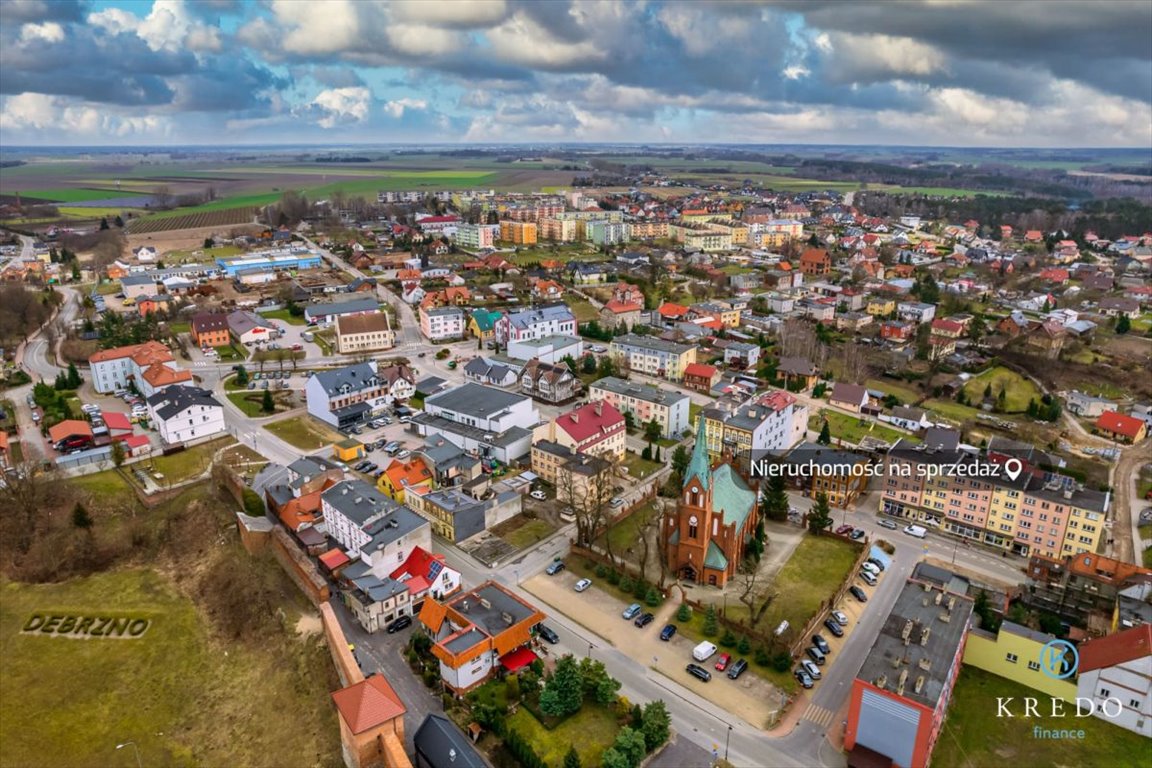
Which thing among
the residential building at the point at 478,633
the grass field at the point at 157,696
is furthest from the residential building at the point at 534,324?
the grass field at the point at 157,696

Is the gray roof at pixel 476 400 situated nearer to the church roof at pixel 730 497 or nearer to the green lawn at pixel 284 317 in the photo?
the church roof at pixel 730 497

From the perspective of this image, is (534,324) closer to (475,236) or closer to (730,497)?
(730,497)

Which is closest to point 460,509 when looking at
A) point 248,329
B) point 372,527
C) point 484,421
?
point 372,527

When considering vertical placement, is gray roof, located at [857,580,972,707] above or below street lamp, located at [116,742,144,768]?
above

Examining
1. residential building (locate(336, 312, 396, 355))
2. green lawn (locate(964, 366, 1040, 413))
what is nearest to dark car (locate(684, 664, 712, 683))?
green lawn (locate(964, 366, 1040, 413))

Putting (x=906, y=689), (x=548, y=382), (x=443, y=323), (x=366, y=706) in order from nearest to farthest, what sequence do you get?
(x=906, y=689) < (x=366, y=706) < (x=548, y=382) < (x=443, y=323)

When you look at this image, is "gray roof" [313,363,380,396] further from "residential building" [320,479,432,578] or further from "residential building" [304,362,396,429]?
"residential building" [320,479,432,578]
